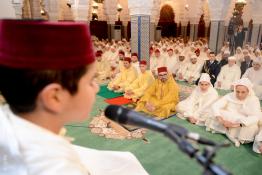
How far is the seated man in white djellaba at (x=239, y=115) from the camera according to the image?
3.25m

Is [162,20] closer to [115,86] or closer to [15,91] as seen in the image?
[115,86]

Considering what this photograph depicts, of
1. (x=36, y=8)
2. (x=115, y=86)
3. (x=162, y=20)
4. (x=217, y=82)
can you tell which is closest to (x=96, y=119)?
(x=115, y=86)

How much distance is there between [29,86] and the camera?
1.99 feet

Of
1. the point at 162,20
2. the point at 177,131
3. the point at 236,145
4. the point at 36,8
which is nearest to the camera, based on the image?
the point at 177,131

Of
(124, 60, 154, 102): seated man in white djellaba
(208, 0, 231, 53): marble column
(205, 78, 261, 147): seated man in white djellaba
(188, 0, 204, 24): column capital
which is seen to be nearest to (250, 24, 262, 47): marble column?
(208, 0, 231, 53): marble column

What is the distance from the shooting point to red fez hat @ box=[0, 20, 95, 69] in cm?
59

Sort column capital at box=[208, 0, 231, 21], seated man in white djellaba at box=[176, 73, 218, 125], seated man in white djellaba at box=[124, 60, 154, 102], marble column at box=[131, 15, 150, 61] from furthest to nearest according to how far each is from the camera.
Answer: column capital at box=[208, 0, 231, 21], marble column at box=[131, 15, 150, 61], seated man in white djellaba at box=[124, 60, 154, 102], seated man in white djellaba at box=[176, 73, 218, 125]

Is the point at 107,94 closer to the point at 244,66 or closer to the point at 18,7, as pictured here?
the point at 244,66

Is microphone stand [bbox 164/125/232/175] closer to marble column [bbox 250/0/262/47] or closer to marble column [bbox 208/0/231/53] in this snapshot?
marble column [bbox 208/0/231/53]

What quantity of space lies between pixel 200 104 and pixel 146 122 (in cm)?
373

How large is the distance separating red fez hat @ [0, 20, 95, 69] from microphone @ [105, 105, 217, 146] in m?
0.16

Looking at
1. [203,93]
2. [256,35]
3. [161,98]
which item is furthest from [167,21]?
[203,93]

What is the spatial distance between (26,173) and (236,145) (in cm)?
309

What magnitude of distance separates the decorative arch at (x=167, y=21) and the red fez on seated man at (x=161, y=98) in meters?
12.5
